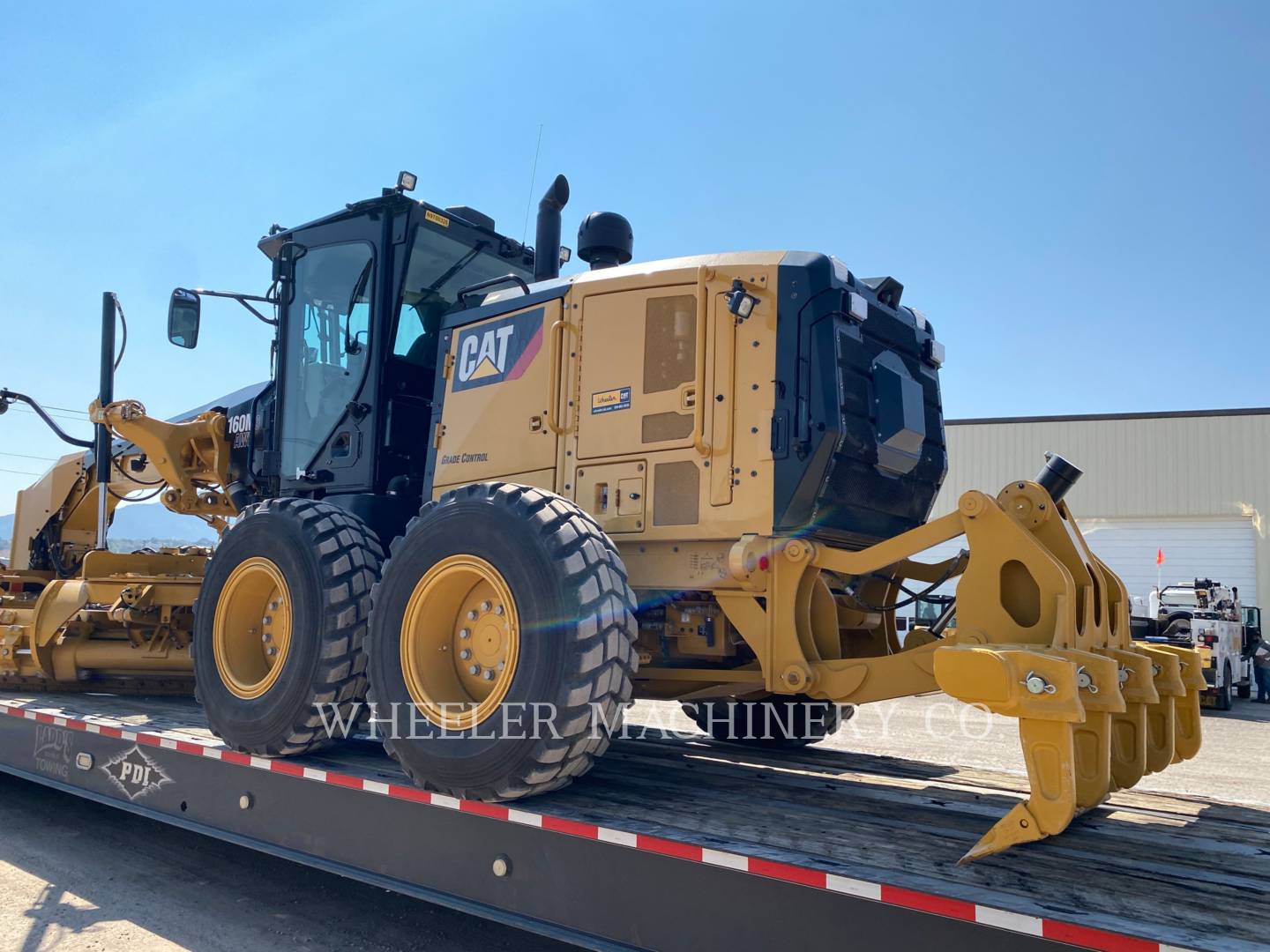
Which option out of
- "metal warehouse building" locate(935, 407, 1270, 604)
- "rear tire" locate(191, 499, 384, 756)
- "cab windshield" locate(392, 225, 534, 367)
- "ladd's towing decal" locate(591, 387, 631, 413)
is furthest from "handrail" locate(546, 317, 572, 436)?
"metal warehouse building" locate(935, 407, 1270, 604)

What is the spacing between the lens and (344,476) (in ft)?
19.9

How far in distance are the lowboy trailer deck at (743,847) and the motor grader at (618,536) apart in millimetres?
199

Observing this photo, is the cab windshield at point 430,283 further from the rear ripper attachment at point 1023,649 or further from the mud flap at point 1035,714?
the mud flap at point 1035,714

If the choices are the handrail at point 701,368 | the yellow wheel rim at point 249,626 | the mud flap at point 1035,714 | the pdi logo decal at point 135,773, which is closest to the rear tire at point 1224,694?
the handrail at point 701,368

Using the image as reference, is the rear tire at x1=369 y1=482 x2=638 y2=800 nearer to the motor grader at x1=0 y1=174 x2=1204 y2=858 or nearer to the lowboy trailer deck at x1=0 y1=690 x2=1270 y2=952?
the motor grader at x1=0 y1=174 x2=1204 y2=858

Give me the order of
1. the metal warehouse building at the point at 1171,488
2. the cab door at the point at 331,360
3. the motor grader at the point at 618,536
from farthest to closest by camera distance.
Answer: the metal warehouse building at the point at 1171,488 → the cab door at the point at 331,360 → the motor grader at the point at 618,536

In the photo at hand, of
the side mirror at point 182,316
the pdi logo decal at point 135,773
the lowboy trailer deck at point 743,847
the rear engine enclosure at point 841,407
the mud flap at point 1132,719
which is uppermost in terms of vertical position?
the side mirror at point 182,316

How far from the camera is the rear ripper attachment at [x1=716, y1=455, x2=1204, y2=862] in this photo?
3.08 m

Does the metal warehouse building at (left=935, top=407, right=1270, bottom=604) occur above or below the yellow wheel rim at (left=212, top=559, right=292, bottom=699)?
above

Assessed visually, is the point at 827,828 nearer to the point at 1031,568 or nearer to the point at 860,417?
the point at 1031,568

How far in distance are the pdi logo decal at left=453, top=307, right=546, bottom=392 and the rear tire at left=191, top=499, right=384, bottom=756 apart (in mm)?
969

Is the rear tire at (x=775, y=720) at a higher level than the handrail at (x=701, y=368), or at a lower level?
→ lower

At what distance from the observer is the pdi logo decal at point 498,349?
16.8 ft

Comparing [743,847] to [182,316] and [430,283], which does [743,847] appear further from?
[182,316]
